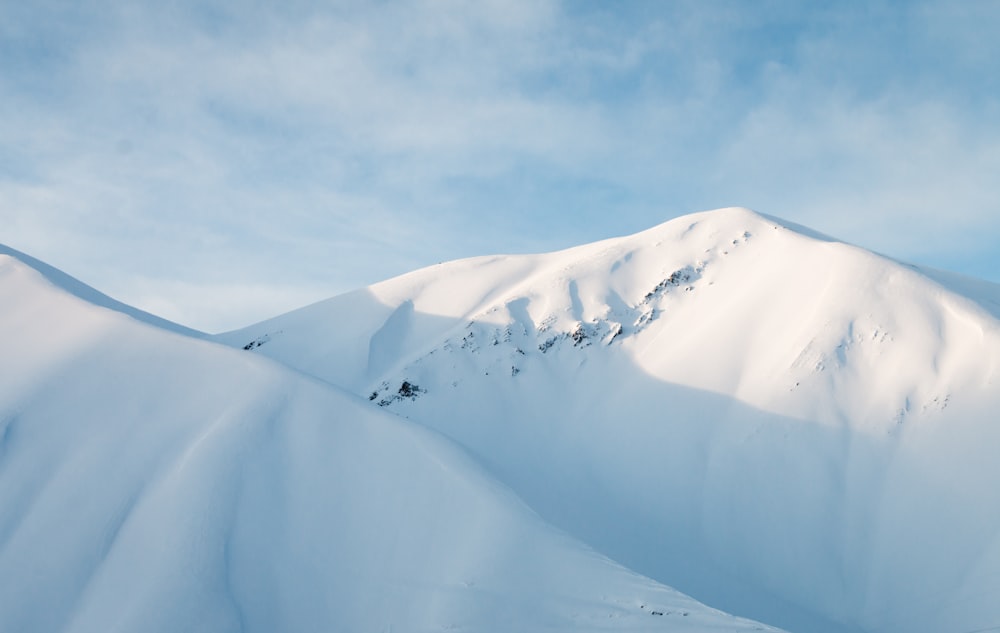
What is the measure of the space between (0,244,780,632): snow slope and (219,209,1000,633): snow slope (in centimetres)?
729

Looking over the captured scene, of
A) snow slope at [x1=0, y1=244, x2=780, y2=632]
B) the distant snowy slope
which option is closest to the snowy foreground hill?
snow slope at [x1=0, y1=244, x2=780, y2=632]

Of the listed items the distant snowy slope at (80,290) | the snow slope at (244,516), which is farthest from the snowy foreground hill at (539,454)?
the distant snowy slope at (80,290)

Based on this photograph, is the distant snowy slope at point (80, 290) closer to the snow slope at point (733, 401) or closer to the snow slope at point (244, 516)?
the snow slope at point (244, 516)

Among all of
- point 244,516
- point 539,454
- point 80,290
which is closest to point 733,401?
point 539,454

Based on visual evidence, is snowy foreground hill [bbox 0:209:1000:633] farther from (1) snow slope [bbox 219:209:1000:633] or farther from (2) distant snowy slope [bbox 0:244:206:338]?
(2) distant snowy slope [bbox 0:244:206:338]

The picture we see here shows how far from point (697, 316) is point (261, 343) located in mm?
37046

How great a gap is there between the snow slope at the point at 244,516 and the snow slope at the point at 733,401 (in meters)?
7.29

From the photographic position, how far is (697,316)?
5194 cm

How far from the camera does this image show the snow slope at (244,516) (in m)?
19.7

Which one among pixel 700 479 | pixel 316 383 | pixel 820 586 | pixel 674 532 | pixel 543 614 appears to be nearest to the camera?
pixel 543 614

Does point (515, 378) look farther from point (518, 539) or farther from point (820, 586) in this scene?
point (518, 539)

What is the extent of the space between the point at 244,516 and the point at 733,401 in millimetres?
30545

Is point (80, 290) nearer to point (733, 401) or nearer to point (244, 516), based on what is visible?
point (244, 516)

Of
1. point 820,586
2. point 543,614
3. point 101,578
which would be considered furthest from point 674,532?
point 101,578
